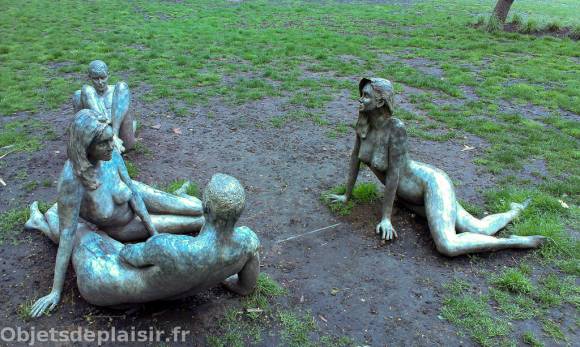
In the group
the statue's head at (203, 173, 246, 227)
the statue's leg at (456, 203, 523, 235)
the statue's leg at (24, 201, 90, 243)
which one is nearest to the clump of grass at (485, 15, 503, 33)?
the statue's leg at (456, 203, 523, 235)

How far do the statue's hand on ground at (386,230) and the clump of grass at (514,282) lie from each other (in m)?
1.10

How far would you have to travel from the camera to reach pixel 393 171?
5.26 meters

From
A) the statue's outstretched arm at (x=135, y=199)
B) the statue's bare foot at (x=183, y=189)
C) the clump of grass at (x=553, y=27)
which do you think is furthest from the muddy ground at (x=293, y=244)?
the clump of grass at (x=553, y=27)

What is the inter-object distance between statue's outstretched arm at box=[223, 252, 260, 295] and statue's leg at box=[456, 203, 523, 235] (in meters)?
2.42

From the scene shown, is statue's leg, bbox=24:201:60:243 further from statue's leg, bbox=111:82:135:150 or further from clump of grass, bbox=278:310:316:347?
clump of grass, bbox=278:310:316:347

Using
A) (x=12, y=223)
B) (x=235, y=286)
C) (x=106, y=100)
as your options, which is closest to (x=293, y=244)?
(x=235, y=286)

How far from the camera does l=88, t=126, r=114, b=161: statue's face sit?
3652 millimetres

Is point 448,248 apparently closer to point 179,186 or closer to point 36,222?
point 179,186

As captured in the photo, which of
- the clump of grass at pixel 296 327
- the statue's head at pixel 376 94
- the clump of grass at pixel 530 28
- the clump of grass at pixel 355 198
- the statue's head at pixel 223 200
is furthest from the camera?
the clump of grass at pixel 530 28

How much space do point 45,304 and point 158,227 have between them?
120 centimetres

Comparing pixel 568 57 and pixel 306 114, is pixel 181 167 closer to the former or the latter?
pixel 306 114

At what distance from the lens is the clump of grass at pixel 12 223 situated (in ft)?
16.8

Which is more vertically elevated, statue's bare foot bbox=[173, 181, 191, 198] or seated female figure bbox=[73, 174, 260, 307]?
seated female figure bbox=[73, 174, 260, 307]

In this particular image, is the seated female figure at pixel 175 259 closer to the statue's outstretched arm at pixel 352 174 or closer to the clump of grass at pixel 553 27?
the statue's outstretched arm at pixel 352 174
